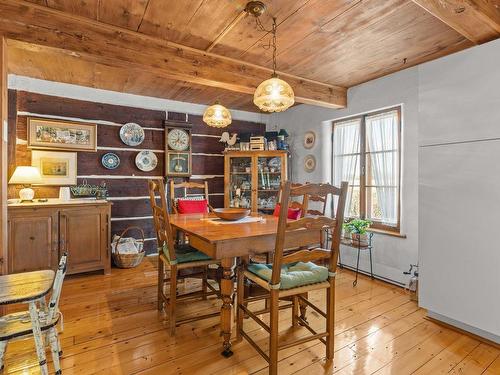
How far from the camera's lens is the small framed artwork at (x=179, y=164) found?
14.1 ft

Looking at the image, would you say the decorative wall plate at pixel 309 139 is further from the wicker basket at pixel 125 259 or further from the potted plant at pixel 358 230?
the wicker basket at pixel 125 259

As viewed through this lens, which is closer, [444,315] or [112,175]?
[444,315]

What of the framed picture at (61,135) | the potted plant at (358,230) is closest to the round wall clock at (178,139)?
the framed picture at (61,135)

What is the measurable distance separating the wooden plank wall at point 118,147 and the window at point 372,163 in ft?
6.88

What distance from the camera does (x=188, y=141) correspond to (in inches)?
175

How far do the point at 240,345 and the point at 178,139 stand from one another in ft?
10.5

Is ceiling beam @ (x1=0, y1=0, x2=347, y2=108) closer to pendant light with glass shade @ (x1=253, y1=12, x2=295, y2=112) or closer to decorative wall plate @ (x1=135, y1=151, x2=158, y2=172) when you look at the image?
pendant light with glass shade @ (x1=253, y1=12, x2=295, y2=112)

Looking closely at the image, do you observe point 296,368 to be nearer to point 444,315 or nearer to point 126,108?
point 444,315

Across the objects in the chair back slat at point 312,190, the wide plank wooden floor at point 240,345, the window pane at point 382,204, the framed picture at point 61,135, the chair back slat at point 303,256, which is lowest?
the wide plank wooden floor at point 240,345

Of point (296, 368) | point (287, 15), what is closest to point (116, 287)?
point (296, 368)

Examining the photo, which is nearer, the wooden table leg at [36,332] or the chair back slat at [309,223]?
the wooden table leg at [36,332]

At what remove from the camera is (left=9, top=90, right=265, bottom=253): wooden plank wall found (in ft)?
11.2

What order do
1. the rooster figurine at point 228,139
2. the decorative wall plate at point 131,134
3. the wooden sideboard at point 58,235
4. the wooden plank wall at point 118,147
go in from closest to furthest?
1. the wooden sideboard at point 58,235
2. the wooden plank wall at point 118,147
3. the decorative wall plate at point 131,134
4. the rooster figurine at point 228,139

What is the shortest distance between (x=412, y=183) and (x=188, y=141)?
125 inches
